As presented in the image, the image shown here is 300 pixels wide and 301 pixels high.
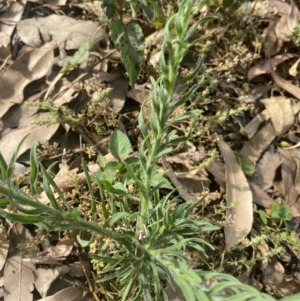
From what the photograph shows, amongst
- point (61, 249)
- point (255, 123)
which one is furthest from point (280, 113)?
point (61, 249)

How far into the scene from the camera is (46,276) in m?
1.78

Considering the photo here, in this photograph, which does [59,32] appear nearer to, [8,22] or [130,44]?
[8,22]

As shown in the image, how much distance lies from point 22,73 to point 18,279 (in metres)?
0.93

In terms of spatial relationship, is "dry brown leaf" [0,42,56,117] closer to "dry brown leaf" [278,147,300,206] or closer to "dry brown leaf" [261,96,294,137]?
"dry brown leaf" [261,96,294,137]

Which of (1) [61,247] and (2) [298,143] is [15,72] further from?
(2) [298,143]

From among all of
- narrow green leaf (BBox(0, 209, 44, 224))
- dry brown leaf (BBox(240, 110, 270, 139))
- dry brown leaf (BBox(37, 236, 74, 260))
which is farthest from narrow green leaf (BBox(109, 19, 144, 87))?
narrow green leaf (BBox(0, 209, 44, 224))

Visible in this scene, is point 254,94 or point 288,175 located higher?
point 254,94

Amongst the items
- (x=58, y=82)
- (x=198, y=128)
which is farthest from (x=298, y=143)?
(x=58, y=82)

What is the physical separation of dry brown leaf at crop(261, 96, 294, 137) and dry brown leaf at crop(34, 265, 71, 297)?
1.22m

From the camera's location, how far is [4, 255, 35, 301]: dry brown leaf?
1.74 m

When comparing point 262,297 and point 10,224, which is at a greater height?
point 262,297

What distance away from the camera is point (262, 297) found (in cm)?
91

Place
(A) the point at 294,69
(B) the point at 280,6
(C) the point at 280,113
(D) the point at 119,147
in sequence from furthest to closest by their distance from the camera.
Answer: (B) the point at 280,6 → (A) the point at 294,69 → (C) the point at 280,113 → (D) the point at 119,147

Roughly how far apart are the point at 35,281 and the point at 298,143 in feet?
4.54
